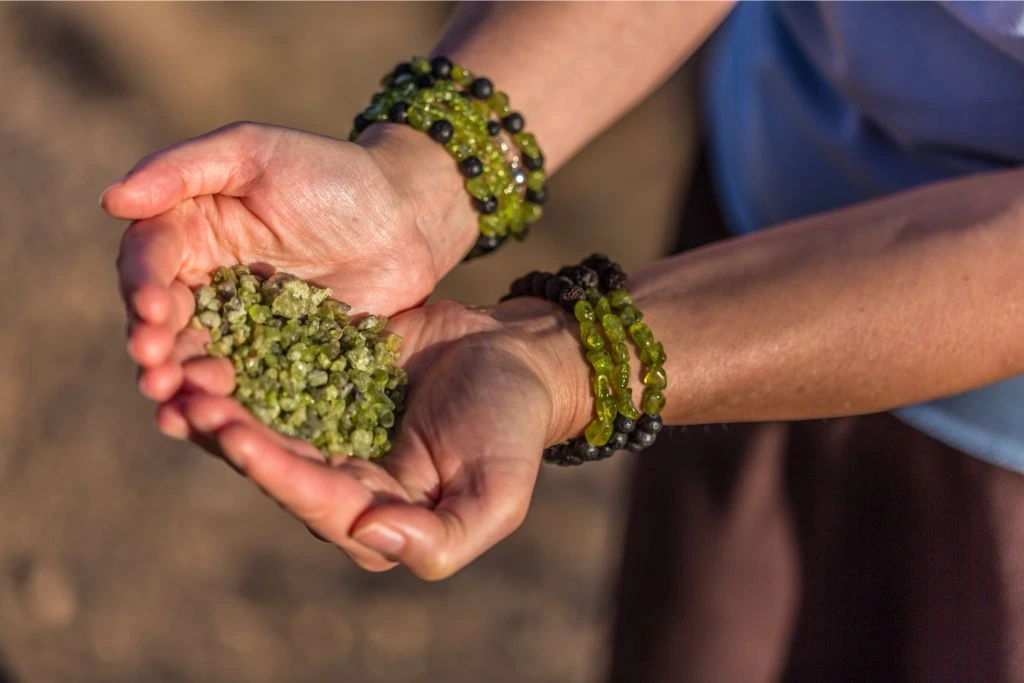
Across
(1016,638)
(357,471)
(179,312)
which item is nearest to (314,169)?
(179,312)

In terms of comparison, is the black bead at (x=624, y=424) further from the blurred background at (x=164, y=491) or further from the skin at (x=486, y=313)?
the blurred background at (x=164, y=491)

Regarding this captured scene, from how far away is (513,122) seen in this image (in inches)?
67.7

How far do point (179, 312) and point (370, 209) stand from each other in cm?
39

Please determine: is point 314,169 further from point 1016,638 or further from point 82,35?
point 82,35

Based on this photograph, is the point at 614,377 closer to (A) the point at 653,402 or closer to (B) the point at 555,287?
(A) the point at 653,402

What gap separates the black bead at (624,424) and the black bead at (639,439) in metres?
0.02

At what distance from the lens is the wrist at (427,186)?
1.62 metres

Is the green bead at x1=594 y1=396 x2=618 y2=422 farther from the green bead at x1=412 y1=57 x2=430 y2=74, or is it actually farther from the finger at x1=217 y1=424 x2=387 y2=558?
the green bead at x1=412 y1=57 x2=430 y2=74

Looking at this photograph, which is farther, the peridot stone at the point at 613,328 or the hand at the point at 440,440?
the peridot stone at the point at 613,328

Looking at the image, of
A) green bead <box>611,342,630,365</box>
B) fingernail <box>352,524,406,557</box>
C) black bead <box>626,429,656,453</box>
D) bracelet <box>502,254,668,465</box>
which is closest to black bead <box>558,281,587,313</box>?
bracelet <box>502,254,668,465</box>

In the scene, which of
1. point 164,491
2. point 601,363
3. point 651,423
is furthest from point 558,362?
point 164,491

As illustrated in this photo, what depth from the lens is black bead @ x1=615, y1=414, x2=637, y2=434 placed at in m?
1.47

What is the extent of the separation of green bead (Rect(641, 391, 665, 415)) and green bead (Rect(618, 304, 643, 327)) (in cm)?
11

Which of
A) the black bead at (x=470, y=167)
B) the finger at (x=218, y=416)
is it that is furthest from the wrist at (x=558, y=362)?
the finger at (x=218, y=416)
